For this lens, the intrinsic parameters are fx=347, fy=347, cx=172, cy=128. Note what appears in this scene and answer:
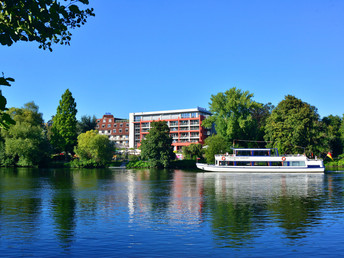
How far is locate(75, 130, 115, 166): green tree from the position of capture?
107 meters

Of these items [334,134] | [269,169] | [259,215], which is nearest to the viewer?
[259,215]

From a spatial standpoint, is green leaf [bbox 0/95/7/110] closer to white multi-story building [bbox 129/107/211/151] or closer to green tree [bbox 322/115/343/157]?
green tree [bbox 322/115/343/157]

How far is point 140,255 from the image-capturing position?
54.5ft

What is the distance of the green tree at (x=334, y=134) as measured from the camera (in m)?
105

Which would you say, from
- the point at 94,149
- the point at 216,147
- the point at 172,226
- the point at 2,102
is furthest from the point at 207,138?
the point at 2,102

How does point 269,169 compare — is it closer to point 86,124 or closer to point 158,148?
point 158,148

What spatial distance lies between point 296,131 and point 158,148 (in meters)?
38.9

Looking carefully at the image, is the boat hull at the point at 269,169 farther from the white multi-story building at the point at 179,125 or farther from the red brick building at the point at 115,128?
the red brick building at the point at 115,128

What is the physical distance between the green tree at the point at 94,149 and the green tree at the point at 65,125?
5360 millimetres

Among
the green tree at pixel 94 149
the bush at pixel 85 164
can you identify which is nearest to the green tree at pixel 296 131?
the green tree at pixel 94 149

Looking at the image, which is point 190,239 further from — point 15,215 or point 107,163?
point 107,163

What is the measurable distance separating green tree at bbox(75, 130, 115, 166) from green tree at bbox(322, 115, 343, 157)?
220 feet

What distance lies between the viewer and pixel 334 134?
353 ft

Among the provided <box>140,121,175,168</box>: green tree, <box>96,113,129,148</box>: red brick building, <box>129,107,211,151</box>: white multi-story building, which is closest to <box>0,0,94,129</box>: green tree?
<box>140,121,175,168</box>: green tree
